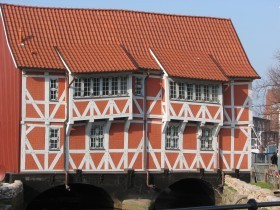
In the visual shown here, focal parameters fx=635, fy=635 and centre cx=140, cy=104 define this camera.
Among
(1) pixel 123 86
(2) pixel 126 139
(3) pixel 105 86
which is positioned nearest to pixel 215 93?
(1) pixel 123 86

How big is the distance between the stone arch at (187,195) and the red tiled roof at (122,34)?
18.2 feet

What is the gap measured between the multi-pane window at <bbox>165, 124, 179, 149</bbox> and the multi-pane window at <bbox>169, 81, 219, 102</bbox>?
1407mm

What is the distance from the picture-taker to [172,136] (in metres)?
29.2

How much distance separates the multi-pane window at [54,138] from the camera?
2680 centimetres

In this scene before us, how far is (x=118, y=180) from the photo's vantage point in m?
27.3

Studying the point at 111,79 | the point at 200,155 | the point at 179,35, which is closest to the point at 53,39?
the point at 111,79

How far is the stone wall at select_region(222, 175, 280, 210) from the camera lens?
23867 mm

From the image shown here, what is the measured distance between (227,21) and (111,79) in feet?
29.5

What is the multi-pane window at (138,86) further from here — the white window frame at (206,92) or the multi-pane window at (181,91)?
the white window frame at (206,92)

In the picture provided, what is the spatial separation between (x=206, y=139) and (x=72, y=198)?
7045 mm

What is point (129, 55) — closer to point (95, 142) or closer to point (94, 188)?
point (95, 142)

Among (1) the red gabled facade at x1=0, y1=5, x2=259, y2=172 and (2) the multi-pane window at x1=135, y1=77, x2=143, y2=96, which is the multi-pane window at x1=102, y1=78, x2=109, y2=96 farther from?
(2) the multi-pane window at x1=135, y1=77, x2=143, y2=96

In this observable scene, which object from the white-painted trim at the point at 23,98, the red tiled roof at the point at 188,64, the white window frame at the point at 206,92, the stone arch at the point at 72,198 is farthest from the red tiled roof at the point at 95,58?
the stone arch at the point at 72,198

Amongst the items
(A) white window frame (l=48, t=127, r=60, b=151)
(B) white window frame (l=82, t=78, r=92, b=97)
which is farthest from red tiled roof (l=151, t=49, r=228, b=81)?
(A) white window frame (l=48, t=127, r=60, b=151)
